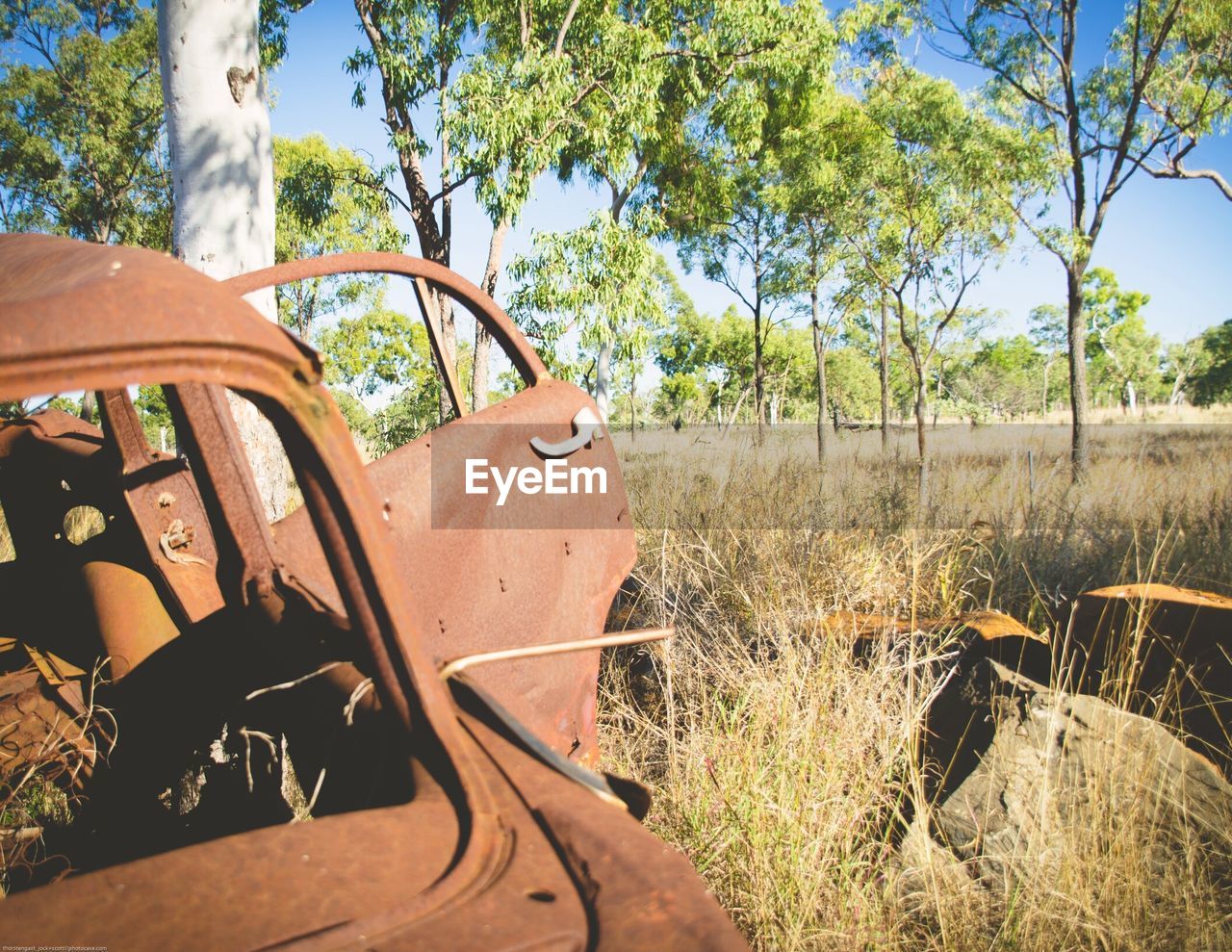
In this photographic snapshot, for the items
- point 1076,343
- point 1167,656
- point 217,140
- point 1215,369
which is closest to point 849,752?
point 1167,656

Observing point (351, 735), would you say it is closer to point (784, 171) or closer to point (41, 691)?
point (41, 691)

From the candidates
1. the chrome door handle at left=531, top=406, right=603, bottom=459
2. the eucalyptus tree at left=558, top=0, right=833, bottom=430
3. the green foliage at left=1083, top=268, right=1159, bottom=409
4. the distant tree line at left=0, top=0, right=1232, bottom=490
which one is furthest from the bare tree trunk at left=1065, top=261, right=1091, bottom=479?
the green foliage at left=1083, top=268, right=1159, bottom=409

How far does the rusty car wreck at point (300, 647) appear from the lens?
58 centimetres

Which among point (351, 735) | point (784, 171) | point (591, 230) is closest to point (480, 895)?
point (351, 735)

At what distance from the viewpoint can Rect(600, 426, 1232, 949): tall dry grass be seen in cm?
189

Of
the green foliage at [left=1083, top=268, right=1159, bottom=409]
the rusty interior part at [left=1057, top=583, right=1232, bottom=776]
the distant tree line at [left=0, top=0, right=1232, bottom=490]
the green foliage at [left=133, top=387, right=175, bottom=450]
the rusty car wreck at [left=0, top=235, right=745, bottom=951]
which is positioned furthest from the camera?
the green foliage at [left=1083, top=268, right=1159, bottom=409]

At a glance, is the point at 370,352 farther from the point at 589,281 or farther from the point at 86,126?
the point at 589,281

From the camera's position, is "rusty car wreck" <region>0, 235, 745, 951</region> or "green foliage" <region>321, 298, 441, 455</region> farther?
"green foliage" <region>321, 298, 441, 455</region>

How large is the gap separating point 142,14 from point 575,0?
46.2ft

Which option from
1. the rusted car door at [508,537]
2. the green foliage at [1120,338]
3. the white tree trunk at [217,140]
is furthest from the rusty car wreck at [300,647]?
the green foliage at [1120,338]

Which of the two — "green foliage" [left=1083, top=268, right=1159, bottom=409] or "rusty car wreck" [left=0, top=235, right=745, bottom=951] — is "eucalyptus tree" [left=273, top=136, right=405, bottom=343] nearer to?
"rusty car wreck" [left=0, top=235, right=745, bottom=951]

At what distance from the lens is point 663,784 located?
8.06 feet

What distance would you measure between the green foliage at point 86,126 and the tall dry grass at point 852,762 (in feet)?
56.6

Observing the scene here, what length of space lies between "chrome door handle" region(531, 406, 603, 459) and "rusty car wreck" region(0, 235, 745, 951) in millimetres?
10
